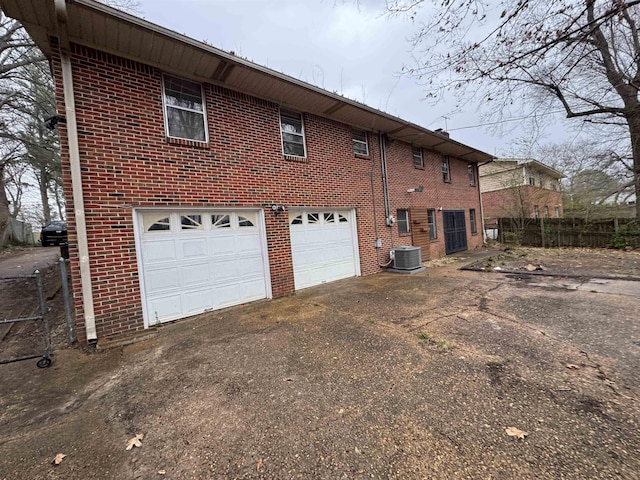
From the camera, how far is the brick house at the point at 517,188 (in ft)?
48.7

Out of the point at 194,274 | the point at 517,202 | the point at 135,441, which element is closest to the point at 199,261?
the point at 194,274

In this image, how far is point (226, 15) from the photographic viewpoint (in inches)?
201

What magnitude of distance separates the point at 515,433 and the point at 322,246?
19.0ft

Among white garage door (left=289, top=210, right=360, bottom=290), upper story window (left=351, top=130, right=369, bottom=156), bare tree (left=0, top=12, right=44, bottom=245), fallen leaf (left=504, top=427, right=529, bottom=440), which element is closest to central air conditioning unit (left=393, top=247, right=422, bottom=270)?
white garage door (left=289, top=210, right=360, bottom=290)

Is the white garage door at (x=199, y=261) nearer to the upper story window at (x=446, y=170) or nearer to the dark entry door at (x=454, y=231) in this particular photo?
the dark entry door at (x=454, y=231)

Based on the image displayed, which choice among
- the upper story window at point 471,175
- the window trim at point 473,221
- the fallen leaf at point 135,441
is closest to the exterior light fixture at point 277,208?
the fallen leaf at point 135,441

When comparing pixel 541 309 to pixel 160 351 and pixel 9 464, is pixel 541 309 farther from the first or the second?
pixel 9 464

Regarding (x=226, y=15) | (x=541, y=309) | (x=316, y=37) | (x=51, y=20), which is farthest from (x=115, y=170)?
(x=541, y=309)

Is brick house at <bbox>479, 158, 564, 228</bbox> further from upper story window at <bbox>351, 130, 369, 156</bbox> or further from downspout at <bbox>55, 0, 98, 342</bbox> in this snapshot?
downspout at <bbox>55, 0, 98, 342</bbox>

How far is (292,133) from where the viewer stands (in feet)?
22.5

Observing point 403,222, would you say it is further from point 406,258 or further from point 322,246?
point 322,246

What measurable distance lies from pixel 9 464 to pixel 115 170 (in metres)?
3.89

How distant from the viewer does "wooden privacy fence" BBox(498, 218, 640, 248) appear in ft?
→ 35.9

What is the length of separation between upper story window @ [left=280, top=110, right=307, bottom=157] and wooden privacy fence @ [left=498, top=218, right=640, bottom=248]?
13006 mm
